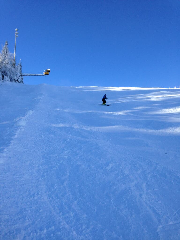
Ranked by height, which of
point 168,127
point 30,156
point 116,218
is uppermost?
point 168,127

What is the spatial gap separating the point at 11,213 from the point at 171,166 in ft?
13.0

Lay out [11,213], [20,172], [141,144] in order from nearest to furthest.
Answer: [11,213], [20,172], [141,144]

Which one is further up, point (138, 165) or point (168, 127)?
point (168, 127)

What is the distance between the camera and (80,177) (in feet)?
10.9

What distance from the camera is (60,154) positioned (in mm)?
4176

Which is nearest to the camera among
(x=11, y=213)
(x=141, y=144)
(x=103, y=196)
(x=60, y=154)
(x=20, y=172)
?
(x=11, y=213)

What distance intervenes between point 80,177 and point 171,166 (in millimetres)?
2581

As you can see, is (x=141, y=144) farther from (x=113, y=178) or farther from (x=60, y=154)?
(x=60, y=154)

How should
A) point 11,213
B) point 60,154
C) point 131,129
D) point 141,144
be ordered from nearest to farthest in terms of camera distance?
point 11,213 < point 60,154 < point 141,144 < point 131,129

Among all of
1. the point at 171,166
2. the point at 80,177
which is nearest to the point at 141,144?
the point at 171,166

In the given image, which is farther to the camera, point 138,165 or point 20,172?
point 138,165

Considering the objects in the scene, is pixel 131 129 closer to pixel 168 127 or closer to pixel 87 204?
pixel 168 127

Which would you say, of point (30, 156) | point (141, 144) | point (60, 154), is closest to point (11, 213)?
point (30, 156)

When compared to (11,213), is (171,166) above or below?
above
